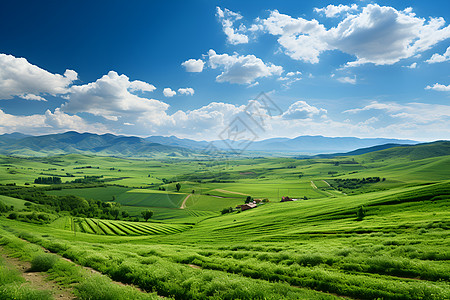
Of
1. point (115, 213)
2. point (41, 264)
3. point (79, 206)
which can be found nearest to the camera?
point (41, 264)

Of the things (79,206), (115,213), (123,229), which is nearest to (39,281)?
(123,229)

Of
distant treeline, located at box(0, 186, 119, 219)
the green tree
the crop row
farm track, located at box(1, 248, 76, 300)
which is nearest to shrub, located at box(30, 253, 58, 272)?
farm track, located at box(1, 248, 76, 300)

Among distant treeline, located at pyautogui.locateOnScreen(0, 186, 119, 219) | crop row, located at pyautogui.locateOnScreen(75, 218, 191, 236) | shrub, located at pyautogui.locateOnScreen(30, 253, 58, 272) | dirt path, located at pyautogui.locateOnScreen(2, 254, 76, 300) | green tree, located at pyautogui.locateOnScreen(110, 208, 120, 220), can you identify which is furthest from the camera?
distant treeline, located at pyautogui.locateOnScreen(0, 186, 119, 219)

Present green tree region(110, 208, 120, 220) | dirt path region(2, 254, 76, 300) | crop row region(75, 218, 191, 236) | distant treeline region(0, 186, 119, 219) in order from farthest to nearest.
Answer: distant treeline region(0, 186, 119, 219)
green tree region(110, 208, 120, 220)
crop row region(75, 218, 191, 236)
dirt path region(2, 254, 76, 300)

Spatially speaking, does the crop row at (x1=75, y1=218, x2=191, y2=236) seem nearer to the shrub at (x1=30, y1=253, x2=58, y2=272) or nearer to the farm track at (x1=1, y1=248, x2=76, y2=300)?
the farm track at (x1=1, y1=248, x2=76, y2=300)

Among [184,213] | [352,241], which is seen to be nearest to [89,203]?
[184,213]

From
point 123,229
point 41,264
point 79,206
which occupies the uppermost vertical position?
point 41,264

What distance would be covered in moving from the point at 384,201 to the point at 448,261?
1368 inches

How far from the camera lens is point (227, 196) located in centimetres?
14850

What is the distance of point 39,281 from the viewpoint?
13.4 meters

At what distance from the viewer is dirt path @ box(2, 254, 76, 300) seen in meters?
11.4

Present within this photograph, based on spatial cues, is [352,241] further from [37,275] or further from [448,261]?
[37,275]

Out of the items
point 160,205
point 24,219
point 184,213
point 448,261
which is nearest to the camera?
point 448,261

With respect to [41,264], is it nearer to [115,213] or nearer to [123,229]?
[123,229]
